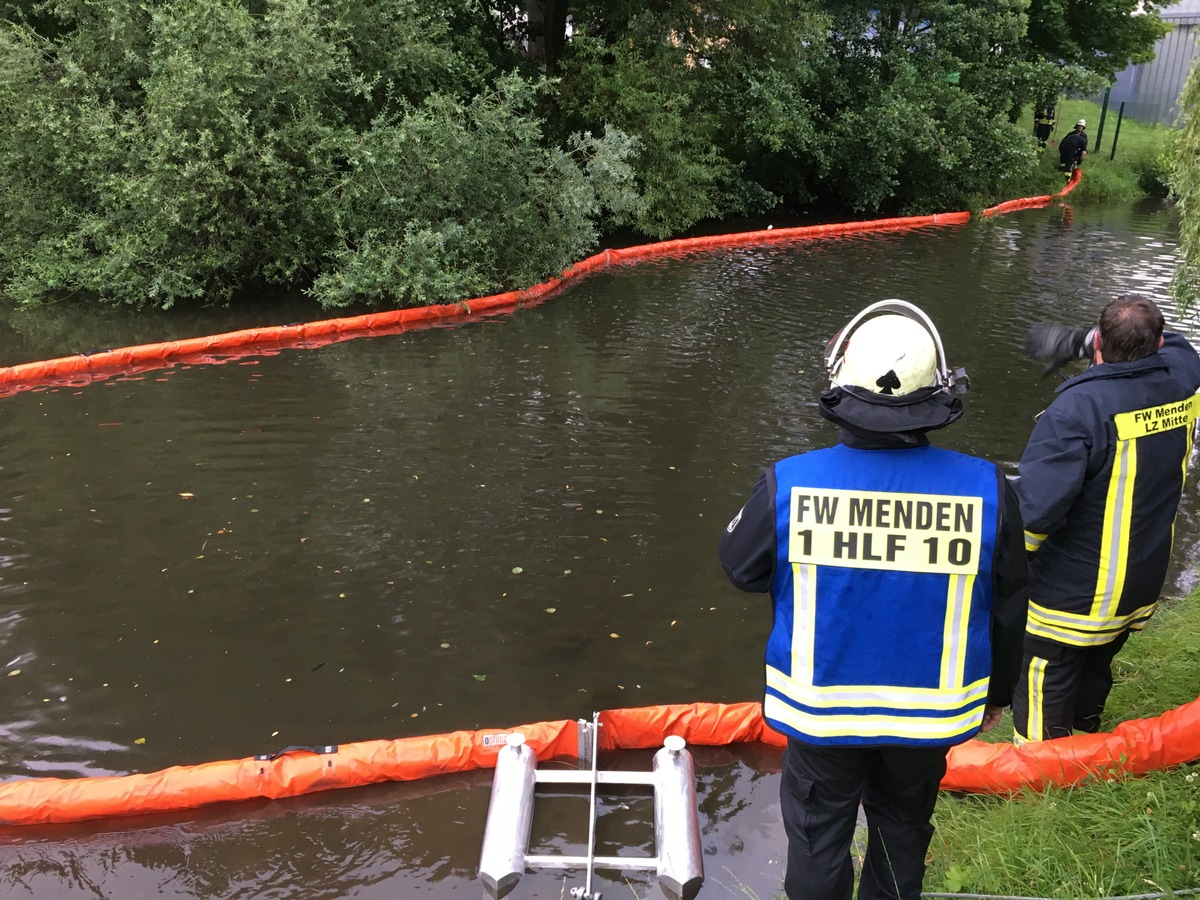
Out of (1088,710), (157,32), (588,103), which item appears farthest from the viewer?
(588,103)

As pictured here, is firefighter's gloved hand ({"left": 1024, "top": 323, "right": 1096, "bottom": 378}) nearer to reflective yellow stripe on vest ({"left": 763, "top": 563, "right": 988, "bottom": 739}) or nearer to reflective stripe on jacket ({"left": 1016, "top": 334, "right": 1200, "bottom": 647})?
reflective stripe on jacket ({"left": 1016, "top": 334, "right": 1200, "bottom": 647})

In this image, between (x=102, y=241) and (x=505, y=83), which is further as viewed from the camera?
(x=505, y=83)

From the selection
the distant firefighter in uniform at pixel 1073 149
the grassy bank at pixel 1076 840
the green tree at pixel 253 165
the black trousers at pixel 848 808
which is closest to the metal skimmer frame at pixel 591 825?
the black trousers at pixel 848 808

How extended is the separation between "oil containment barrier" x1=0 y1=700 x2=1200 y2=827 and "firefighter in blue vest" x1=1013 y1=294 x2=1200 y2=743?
0.39 m

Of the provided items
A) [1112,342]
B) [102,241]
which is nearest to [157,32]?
[102,241]

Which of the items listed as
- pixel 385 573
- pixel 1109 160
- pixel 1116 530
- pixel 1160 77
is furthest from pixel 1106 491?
pixel 1160 77

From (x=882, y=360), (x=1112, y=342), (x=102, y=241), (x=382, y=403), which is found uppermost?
(x=882, y=360)

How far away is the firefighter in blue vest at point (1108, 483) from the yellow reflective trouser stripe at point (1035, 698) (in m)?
0.06

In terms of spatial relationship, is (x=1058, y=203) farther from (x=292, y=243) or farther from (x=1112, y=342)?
(x=1112, y=342)

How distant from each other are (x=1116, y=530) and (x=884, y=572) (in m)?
1.50

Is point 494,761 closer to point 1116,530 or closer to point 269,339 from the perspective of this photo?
point 1116,530

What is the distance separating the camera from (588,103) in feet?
57.2

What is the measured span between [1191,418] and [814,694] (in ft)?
6.72

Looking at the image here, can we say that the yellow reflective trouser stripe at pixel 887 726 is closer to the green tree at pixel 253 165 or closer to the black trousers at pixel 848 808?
the black trousers at pixel 848 808
